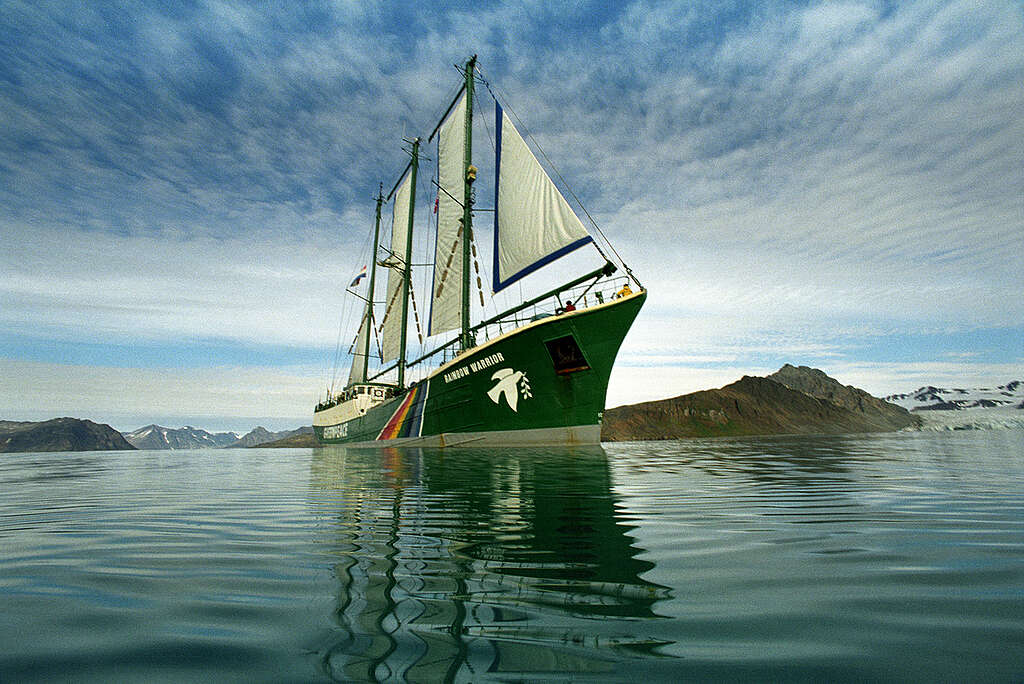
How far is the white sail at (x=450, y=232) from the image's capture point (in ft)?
96.1

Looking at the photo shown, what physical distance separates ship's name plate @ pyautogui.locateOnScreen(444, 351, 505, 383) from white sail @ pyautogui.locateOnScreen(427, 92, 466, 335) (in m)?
6.20

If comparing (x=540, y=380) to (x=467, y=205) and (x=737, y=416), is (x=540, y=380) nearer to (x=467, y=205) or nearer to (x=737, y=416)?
(x=467, y=205)

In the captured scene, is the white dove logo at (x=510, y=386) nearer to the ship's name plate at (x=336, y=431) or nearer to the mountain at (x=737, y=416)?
the ship's name plate at (x=336, y=431)

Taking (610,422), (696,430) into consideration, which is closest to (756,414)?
(696,430)

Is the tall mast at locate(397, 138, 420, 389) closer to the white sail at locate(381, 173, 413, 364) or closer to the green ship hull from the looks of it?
the white sail at locate(381, 173, 413, 364)

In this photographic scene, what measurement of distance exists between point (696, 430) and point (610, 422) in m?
25.1

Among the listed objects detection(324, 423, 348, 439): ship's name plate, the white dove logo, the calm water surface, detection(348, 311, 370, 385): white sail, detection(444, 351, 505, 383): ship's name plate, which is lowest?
the calm water surface

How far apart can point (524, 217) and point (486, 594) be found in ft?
73.3

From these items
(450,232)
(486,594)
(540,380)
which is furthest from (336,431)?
(486,594)

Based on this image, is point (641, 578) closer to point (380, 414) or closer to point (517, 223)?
point (517, 223)

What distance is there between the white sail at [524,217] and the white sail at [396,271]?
54.6ft

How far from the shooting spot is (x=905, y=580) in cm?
246

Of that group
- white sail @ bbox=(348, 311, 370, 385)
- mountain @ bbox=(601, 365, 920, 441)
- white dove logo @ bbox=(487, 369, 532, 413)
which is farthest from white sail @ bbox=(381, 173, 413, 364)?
mountain @ bbox=(601, 365, 920, 441)

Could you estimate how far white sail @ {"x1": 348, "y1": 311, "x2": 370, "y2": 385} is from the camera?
162ft
